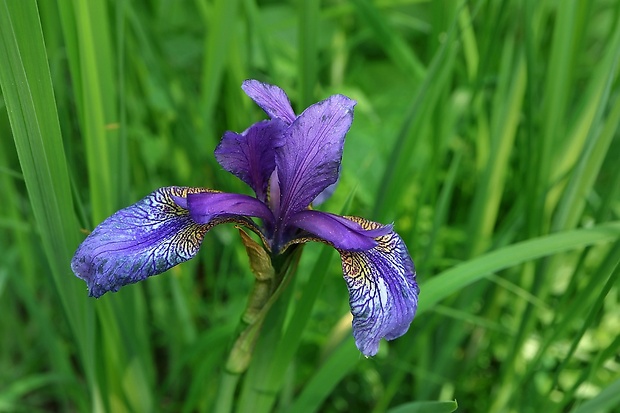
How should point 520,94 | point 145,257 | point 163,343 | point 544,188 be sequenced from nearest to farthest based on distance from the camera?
point 145,257 → point 544,188 → point 520,94 → point 163,343

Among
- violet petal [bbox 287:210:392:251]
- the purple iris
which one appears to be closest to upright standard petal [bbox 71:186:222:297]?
the purple iris

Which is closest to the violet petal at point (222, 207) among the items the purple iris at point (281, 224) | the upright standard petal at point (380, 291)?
the purple iris at point (281, 224)

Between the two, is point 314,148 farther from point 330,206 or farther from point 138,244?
point 330,206

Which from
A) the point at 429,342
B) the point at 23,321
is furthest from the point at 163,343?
the point at 429,342

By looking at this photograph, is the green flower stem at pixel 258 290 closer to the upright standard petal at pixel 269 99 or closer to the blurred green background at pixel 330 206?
the blurred green background at pixel 330 206

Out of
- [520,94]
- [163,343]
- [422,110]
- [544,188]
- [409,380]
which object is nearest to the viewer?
[422,110]

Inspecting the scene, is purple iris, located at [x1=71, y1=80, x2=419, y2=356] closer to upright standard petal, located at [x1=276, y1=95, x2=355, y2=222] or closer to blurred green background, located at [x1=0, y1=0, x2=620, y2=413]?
upright standard petal, located at [x1=276, y1=95, x2=355, y2=222]

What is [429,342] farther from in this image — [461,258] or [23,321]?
[23,321]
